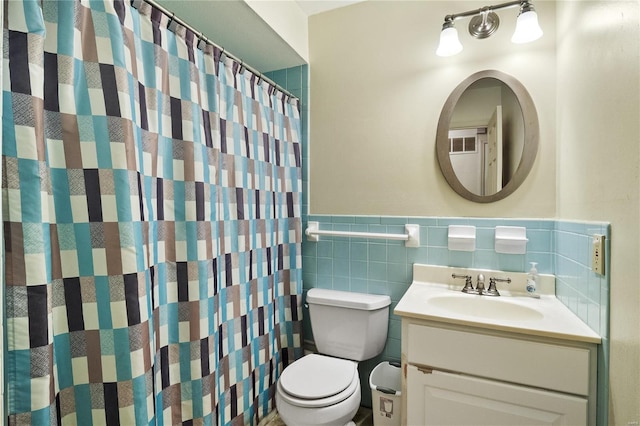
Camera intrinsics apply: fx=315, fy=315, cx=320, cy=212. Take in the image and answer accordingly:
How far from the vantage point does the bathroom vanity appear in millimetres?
1083

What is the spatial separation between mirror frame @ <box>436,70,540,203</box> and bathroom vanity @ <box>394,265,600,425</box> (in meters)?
0.57

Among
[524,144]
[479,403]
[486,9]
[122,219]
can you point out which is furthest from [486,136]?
[122,219]

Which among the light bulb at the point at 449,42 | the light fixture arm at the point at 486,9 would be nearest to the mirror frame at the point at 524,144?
the light bulb at the point at 449,42

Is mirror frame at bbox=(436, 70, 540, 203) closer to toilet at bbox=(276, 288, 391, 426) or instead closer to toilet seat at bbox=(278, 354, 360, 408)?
toilet at bbox=(276, 288, 391, 426)

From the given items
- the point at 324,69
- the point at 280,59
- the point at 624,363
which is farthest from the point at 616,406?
the point at 280,59

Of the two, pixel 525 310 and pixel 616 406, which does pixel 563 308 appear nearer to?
pixel 525 310

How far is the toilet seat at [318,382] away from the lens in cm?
139

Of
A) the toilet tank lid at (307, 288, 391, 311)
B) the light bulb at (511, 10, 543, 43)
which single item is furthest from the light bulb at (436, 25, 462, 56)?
the toilet tank lid at (307, 288, 391, 311)

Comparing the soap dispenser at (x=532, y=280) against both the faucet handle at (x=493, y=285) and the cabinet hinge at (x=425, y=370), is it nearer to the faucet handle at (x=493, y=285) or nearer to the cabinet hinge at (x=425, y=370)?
the faucet handle at (x=493, y=285)

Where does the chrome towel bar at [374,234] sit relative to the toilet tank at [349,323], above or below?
above

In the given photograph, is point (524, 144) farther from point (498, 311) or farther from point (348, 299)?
point (348, 299)

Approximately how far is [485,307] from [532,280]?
28cm

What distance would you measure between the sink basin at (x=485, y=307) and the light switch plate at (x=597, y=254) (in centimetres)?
38

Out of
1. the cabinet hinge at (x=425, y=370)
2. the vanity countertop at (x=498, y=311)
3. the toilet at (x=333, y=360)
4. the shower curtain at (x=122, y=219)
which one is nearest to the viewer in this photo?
the shower curtain at (x=122, y=219)
